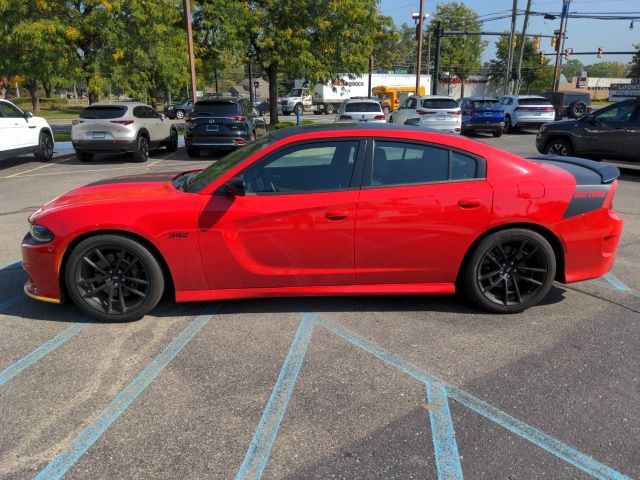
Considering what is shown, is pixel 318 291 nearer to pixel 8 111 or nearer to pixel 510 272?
pixel 510 272

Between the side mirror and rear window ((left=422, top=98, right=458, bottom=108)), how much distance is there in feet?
51.0

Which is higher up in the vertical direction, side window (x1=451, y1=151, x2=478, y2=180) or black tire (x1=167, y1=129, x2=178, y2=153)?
side window (x1=451, y1=151, x2=478, y2=180)

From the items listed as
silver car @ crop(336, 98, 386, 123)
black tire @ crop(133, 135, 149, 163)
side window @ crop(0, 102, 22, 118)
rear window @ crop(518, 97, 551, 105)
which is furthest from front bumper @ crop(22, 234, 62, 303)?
rear window @ crop(518, 97, 551, 105)

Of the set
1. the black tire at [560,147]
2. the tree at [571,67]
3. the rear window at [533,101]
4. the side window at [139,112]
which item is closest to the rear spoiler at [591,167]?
the black tire at [560,147]

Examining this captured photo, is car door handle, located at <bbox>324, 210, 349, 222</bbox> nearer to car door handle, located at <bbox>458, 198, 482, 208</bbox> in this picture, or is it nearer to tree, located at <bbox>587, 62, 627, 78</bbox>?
car door handle, located at <bbox>458, 198, 482, 208</bbox>

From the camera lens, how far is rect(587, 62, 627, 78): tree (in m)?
150

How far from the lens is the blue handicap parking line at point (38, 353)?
337 centimetres

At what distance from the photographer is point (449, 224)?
156 inches

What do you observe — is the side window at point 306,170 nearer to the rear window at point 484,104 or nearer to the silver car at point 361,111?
the silver car at point 361,111

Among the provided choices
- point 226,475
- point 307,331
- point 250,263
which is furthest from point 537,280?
point 226,475

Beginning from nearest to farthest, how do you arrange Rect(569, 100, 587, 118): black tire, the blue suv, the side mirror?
the side mirror < the blue suv < Rect(569, 100, 587, 118): black tire

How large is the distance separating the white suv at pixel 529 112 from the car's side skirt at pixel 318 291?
21009mm

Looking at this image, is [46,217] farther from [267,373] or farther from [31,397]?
[267,373]

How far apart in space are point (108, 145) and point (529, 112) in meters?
17.7
